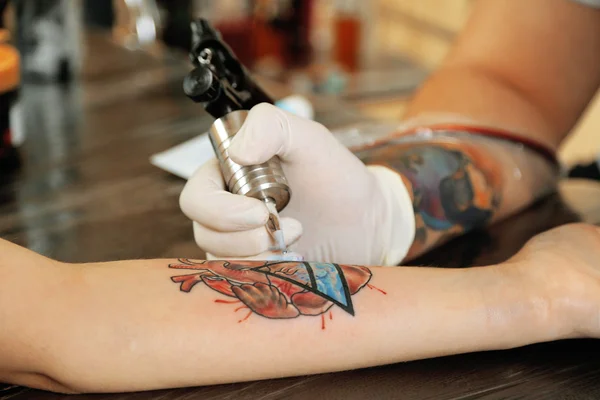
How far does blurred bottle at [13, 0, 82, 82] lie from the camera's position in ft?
4.53

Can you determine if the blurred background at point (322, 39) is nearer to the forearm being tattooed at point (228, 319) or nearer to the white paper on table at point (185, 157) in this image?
the white paper on table at point (185, 157)

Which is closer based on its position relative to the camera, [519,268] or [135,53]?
[519,268]

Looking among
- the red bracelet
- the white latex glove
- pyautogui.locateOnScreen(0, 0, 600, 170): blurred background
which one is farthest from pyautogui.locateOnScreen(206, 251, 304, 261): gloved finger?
pyautogui.locateOnScreen(0, 0, 600, 170): blurred background

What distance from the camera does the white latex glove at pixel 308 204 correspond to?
659 mm

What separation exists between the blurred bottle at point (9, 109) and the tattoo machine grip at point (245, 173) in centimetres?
48

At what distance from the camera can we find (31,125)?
48.7 inches

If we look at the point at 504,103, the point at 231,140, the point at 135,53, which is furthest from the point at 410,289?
the point at 135,53

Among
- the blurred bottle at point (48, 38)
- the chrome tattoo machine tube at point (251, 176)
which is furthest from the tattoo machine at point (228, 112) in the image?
the blurred bottle at point (48, 38)

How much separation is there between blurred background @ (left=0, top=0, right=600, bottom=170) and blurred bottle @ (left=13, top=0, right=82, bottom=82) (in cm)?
85

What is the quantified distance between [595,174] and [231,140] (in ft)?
2.79

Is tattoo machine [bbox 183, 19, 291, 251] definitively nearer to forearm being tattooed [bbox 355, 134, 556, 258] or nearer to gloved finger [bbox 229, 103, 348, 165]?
gloved finger [bbox 229, 103, 348, 165]

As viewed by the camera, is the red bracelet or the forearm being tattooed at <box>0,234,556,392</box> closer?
the forearm being tattooed at <box>0,234,556,392</box>

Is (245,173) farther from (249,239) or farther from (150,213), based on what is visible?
(150,213)

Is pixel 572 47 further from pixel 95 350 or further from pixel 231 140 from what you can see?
pixel 95 350
